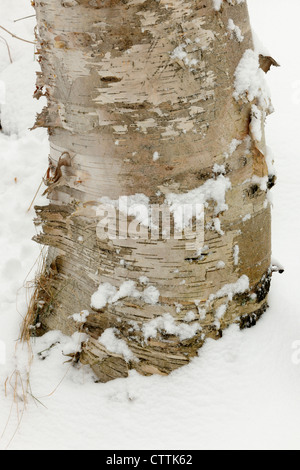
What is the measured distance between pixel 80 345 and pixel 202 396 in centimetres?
50

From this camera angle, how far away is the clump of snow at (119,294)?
1.65 meters

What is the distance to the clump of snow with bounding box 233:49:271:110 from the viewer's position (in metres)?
1.55

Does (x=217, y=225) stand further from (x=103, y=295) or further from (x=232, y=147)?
(x=103, y=295)

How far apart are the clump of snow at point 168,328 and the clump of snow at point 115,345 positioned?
97mm

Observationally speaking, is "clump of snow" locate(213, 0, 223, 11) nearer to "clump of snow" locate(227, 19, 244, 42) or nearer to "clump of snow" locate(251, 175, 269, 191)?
"clump of snow" locate(227, 19, 244, 42)

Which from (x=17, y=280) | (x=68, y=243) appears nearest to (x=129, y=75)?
(x=68, y=243)

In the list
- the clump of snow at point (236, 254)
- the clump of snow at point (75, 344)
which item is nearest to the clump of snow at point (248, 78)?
the clump of snow at point (236, 254)

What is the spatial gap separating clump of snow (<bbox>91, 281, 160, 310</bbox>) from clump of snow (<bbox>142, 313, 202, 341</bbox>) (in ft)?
0.23

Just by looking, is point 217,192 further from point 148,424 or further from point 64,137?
point 148,424

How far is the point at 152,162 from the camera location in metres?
1.52

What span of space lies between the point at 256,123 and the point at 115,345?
903 millimetres

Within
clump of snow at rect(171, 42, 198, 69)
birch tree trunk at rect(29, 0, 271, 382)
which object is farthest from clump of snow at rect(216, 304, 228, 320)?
clump of snow at rect(171, 42, 198, 69)
